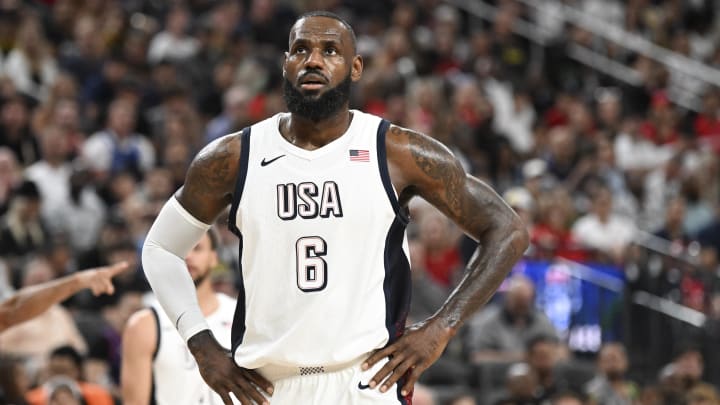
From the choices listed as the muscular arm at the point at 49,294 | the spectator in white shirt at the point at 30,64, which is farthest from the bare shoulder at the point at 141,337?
the spectator in white shirt at the point at 30,64

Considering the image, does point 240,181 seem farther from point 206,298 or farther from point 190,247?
point 206,298

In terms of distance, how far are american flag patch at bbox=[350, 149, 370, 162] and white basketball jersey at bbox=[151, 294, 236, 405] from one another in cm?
188

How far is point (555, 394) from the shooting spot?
35.4 feet

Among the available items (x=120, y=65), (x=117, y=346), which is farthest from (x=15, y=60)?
(x=117, y=346)

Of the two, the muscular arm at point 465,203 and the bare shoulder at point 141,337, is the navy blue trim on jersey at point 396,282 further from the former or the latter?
the bare shoulder at point 141,337

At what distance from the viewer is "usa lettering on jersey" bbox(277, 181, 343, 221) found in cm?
474

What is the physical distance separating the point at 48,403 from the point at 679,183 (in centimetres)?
946

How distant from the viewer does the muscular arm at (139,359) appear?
252 inches

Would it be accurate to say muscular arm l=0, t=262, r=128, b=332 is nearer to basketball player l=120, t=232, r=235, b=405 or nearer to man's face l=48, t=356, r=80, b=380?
basketball player l=120, t=232, r=235, b=405

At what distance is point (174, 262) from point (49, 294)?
68.3 inches

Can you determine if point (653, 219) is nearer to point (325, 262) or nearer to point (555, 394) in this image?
point (555, 394)

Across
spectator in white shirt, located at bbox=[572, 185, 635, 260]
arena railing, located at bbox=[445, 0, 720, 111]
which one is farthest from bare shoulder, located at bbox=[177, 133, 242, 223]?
arena railing, located at bbox=[445, 0, 720, 111]

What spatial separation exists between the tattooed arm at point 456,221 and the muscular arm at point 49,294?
1.83 m

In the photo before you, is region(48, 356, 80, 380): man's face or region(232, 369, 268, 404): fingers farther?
region(48, 356, 80, 380): man's face
